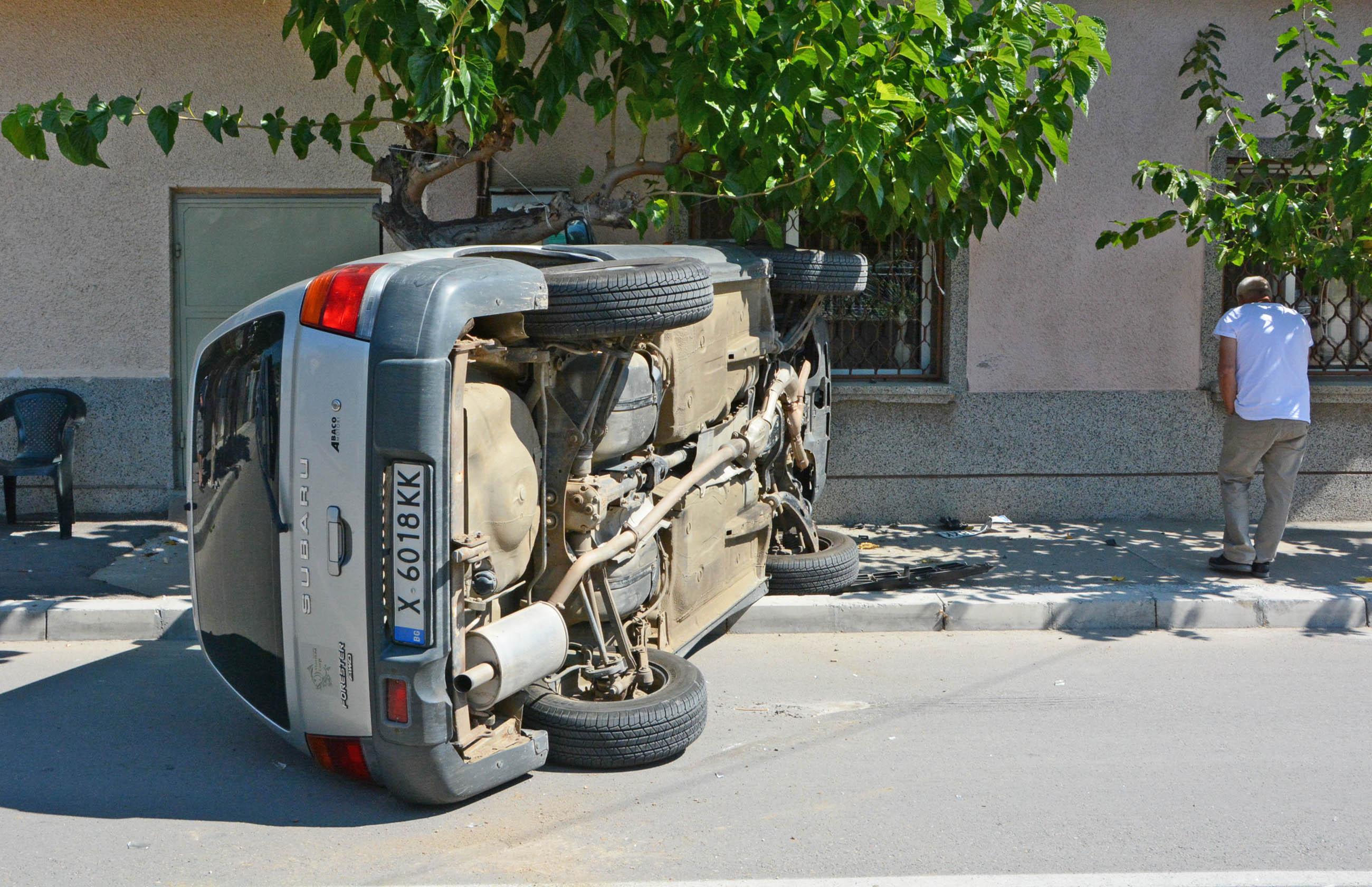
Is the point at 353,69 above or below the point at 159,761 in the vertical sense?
above

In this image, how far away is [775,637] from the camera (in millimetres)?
6637

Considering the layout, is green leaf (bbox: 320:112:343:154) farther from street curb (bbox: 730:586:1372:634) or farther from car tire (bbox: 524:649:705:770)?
car tire (bbox: 524:649:705:770)

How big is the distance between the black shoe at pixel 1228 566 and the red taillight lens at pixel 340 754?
5555 mm

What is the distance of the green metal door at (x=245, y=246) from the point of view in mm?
8773

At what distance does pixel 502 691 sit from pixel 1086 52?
4.75 metres

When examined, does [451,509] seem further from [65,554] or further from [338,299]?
[65,554]

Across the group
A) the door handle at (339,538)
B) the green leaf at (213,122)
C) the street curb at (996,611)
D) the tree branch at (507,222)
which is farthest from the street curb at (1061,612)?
the green leaf at (213,122)

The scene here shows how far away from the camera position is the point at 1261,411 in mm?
7438

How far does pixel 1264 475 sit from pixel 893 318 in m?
2.78

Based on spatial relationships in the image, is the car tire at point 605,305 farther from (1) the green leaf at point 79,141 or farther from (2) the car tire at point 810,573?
(1) the green leaf at point 79,141

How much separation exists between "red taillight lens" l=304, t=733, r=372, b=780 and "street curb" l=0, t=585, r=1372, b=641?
2.69 meters

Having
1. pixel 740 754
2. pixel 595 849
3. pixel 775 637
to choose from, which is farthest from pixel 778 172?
pixel 595 849

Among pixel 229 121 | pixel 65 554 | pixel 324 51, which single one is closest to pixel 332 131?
pixel 324 51

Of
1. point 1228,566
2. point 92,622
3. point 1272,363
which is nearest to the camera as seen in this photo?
point 92,622
